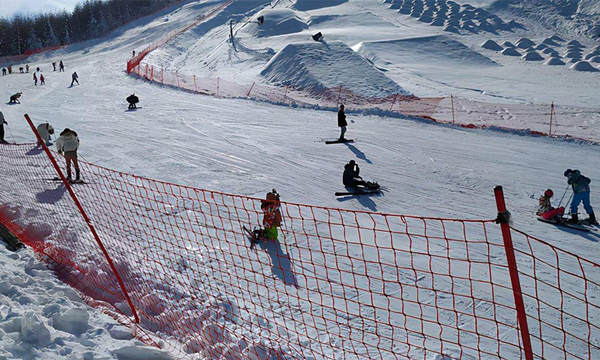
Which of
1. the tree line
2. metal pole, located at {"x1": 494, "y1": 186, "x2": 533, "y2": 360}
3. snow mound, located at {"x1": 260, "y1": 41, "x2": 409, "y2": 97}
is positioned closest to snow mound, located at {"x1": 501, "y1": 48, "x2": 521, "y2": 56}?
snow mound, located at {"x1": 260, "y1": 41, "x2": 409, "y2": 97}

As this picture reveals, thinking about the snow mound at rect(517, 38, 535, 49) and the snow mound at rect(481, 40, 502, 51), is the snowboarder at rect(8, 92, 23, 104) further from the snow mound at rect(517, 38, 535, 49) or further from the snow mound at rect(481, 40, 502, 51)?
the snow mound at rect(517, 38, 535, 49)

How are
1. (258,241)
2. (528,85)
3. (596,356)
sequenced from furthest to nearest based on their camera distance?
(528,85) < (258,241) < (596,356)

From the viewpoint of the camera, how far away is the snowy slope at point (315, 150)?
34.9 ft

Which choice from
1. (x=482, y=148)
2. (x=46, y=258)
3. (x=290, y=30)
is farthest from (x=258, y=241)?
(x=290, y=30)

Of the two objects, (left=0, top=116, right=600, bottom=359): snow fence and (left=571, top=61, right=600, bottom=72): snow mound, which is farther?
(left=571, top=61, right=600, bottom=72): snow mound

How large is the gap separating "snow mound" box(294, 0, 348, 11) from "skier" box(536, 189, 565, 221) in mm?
54495

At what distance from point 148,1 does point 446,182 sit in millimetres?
96905

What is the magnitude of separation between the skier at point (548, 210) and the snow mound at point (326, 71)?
52.7 feet

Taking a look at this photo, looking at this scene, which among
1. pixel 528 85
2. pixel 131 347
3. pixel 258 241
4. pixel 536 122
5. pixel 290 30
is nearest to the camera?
pixel 131 347

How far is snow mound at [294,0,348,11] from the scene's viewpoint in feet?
191

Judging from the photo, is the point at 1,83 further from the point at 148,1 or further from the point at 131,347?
the point at 148,1

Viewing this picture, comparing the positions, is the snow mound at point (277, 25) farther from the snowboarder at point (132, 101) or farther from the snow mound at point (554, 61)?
the snowboarder at point (132, 101)

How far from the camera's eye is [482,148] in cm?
1456

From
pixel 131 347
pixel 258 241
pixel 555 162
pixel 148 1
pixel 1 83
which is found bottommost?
pixel 555 162
